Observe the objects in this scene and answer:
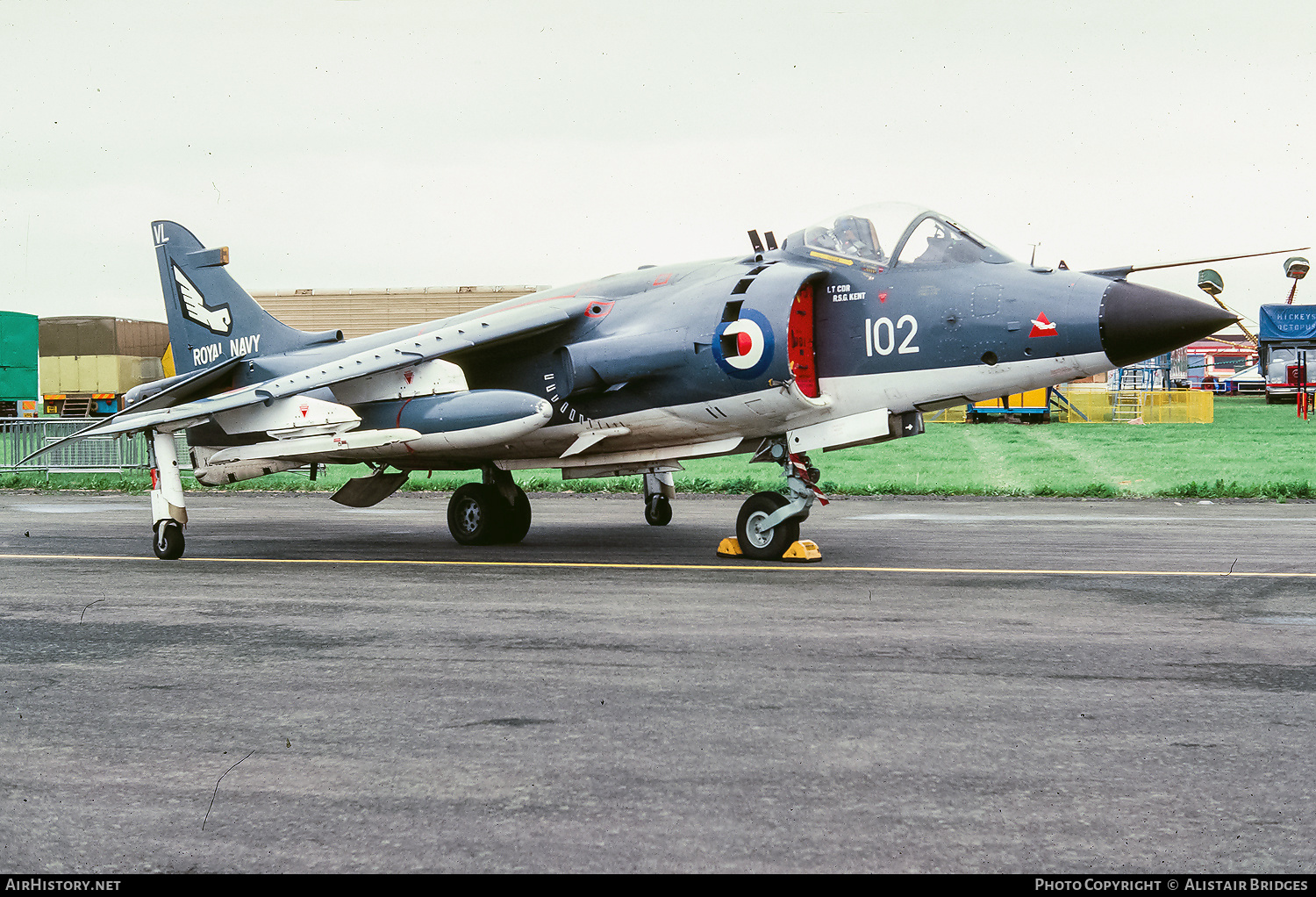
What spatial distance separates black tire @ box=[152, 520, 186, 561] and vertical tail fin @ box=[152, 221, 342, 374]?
10.4 feet

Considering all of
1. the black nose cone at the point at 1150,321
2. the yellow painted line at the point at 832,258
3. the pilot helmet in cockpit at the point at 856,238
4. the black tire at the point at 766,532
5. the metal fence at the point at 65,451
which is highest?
the pilot helmet in cockpit at the point at 856,238

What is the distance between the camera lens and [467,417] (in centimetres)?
1094

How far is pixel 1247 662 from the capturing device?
6016 mm

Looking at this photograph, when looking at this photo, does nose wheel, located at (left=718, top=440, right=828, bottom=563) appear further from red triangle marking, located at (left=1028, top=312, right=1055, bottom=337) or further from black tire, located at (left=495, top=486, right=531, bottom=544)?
black tire, located at (left=495, top=486, right=531, bottom=544)

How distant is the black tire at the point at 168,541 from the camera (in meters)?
11.5

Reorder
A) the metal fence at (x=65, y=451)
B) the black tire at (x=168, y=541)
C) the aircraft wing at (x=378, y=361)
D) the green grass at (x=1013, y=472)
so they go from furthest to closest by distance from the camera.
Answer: the metal fence at (x=65, y=451) → the green grass at (x=1013, y=472) → the black tire at (x=168, y=541) → the aircraft wing at (x=378, y=361)

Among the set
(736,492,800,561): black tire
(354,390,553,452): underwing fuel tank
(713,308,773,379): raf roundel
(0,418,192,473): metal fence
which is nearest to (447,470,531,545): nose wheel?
(354,390,553,452): underwing fuel tank

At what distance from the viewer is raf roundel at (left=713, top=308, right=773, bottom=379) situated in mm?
10195

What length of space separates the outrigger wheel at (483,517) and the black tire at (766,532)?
330cm

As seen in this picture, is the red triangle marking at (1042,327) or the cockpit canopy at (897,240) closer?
the red triangle marking at (1042,327)

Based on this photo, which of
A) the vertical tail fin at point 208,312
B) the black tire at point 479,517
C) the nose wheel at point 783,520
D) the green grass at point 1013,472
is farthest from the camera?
the green grass at point 1013,472

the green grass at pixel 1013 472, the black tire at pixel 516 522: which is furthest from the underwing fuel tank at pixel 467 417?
the green grass at pixel 1013 472

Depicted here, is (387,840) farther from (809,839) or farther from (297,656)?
(297,656)

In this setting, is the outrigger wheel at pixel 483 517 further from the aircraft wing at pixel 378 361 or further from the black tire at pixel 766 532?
the black tire at pixel 766 532
